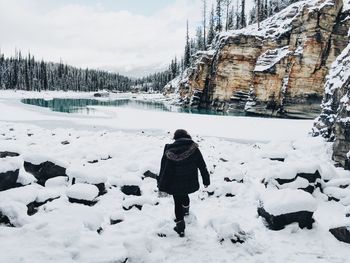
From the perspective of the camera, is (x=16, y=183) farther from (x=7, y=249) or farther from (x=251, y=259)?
(x=251, y=259)

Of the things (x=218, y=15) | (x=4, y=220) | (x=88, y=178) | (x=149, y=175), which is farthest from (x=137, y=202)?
(x=218, y=15)

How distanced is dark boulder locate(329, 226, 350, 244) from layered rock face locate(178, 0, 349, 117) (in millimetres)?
30259

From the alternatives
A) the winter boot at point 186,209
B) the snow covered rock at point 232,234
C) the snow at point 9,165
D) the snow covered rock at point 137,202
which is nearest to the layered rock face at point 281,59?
the snow covered rock at point 137,202

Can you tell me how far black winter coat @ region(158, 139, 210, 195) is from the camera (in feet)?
18.6

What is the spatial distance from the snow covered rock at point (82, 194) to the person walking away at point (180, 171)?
2.02m

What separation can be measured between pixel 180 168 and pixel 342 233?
3087mm

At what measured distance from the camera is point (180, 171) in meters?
5.70

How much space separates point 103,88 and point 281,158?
142 m

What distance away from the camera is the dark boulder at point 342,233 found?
18.4 feet

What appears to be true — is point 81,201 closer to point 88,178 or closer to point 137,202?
point 88,178

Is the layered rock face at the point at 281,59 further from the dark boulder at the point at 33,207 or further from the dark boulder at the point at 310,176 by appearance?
the dark boulder at the point at 33,207

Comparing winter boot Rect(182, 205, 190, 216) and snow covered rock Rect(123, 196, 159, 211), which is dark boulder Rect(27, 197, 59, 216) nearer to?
snow covered rock Rect(123, 196, 159, 211)

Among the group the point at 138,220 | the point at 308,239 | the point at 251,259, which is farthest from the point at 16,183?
the point at 308,239

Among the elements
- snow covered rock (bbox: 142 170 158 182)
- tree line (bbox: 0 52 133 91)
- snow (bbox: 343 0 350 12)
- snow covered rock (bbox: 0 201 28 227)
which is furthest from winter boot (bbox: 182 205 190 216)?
tree line (bbox: 0 52 133 91)
